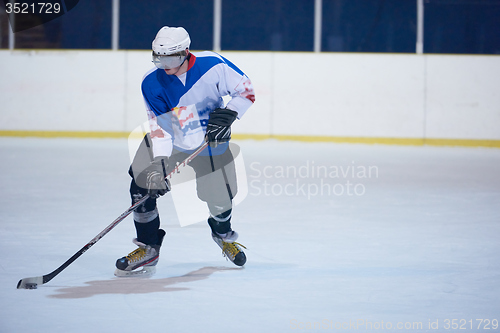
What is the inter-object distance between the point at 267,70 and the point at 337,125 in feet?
3.43

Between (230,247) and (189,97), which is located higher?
(189,97)

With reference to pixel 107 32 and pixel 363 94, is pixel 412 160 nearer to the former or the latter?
pixel 363 94

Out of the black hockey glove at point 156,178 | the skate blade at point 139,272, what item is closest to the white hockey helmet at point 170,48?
the black hockey glove at point 156,178

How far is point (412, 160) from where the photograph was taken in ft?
21.9

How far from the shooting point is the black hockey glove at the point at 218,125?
267cm

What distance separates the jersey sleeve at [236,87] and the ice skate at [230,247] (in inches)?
18.9

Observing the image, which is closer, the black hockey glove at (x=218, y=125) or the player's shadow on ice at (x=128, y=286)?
the player's shadow on ice at (x=128, y=286)

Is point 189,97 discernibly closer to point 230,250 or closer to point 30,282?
point 230,250

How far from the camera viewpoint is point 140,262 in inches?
106

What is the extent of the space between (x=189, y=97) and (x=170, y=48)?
0.75 ft

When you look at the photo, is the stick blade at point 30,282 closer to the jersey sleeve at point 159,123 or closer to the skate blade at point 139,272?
the skate blade at point 139,272

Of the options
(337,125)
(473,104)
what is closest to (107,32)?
(337,125)

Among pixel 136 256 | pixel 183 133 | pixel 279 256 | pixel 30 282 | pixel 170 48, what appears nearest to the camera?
pixel 30 282

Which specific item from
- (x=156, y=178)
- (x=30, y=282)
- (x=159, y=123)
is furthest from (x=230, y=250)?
(x=30, y=282)
